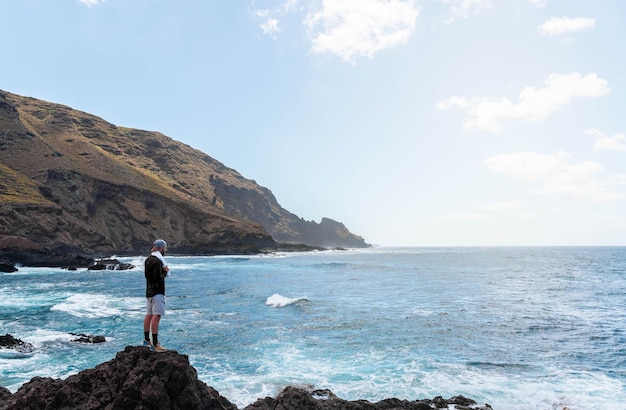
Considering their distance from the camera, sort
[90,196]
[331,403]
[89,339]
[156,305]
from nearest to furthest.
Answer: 1. [156,305]
2. [331,403]
3. [89,339]
4. [90,196]

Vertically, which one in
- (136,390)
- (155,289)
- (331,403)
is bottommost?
(331,403)

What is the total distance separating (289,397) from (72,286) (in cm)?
4206

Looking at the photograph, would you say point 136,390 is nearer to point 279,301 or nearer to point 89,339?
point 89,339

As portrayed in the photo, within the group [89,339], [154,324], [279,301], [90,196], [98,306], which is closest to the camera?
[154,324]

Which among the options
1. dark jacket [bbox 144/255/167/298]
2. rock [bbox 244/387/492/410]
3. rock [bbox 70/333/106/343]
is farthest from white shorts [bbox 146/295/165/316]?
rock [bbox 70/333/106/343]

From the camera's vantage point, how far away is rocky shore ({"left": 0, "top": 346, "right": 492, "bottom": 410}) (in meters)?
8.03

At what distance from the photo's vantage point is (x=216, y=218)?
422 feet

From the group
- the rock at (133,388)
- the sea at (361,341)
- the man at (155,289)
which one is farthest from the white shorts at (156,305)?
the sea at (361,341)

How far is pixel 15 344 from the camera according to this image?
18234mm

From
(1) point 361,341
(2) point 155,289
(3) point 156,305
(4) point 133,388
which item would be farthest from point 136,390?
(1) point 361,341

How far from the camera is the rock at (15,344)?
58.7 feet

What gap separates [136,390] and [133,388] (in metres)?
0.07

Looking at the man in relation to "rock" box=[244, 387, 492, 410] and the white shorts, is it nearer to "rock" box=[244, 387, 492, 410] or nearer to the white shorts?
the white shorts

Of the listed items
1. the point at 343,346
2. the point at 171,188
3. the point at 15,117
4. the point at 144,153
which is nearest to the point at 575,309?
the point at 343,346
